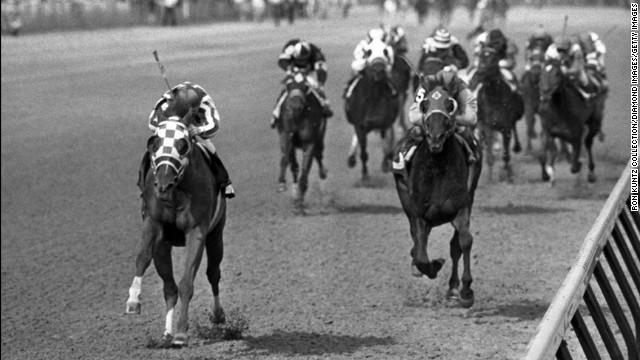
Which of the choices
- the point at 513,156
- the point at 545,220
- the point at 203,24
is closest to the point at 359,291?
the point at 545,220

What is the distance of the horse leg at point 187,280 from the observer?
9.71 meters

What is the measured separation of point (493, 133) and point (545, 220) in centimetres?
302

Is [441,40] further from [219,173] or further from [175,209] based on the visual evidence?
[175,209]

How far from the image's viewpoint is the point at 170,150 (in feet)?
31.0

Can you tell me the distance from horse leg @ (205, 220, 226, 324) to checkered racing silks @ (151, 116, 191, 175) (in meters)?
1.01

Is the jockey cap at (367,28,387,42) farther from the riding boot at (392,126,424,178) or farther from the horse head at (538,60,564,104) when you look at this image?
the riding boot at (392,126,424,178)

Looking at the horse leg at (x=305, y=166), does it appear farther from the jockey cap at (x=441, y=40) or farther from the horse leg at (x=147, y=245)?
the horse leg at (x=147, y=245)

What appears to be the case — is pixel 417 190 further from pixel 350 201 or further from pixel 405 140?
pixel 350 201

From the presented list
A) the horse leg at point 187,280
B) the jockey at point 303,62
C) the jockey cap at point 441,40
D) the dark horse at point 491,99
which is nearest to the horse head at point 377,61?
the jockey cap at point 441,40

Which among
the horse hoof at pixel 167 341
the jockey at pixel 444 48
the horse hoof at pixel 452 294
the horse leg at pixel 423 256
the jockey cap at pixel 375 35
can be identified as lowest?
the horse hoof at pixel 452 294

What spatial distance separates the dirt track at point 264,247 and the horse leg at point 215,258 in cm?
32

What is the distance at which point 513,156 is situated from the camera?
23375 mm

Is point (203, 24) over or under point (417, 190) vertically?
under

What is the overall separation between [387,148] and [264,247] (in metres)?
5.31
